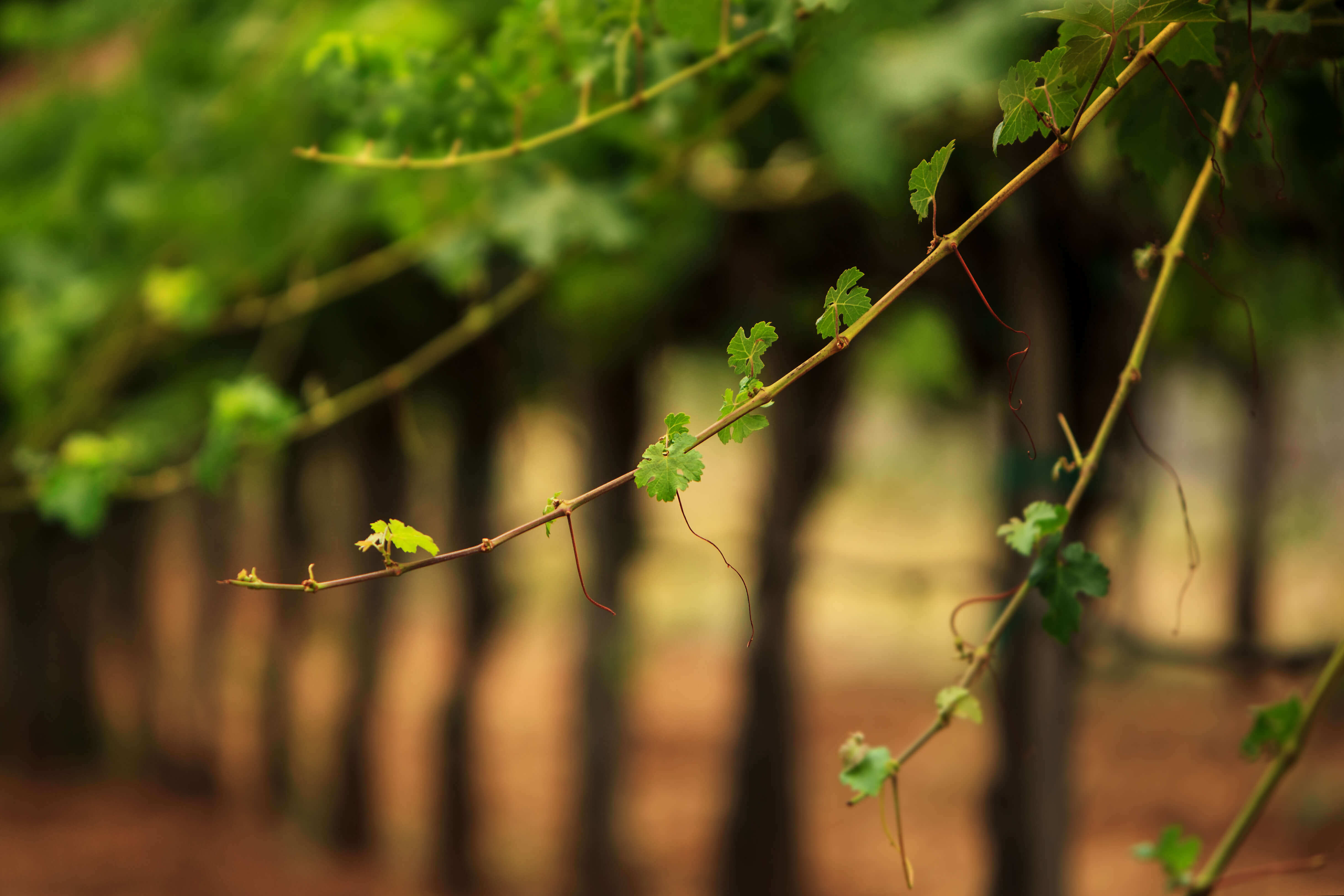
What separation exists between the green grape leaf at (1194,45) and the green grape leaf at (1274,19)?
0.11 metres

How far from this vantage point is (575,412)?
14.2 ft

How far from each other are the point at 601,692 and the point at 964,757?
5.31 meters

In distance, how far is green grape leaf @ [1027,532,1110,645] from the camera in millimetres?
879

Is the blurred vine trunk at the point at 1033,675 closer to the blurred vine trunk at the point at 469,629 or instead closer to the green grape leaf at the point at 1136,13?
the green grape leaf at the point at 1136,13

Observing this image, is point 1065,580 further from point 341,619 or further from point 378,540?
point 341,619

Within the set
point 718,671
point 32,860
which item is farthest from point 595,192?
point 718,671

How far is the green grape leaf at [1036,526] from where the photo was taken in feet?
2.84

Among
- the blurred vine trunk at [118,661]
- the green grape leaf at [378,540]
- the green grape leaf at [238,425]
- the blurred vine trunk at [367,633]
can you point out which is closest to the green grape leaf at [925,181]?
the green grape leaf at [378,540]

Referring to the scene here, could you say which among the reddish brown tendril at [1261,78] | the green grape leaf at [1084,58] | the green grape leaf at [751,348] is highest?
the reddish brown tendril at [1261,78]

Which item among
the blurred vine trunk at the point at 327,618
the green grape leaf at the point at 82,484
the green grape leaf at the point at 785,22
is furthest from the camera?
the blurred vine trunk at the point at 327,618

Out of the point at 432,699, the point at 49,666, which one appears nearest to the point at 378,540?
the point at 432,699

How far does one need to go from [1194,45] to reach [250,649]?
7746 mm

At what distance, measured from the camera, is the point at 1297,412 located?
924 cm

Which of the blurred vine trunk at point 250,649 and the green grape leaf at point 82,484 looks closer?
the green grape leaf at point 82,484
